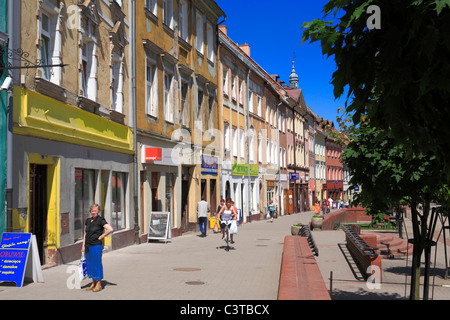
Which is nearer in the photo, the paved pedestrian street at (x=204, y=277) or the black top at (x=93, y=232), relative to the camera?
the paved pedestrian street at (x=204, y=277)

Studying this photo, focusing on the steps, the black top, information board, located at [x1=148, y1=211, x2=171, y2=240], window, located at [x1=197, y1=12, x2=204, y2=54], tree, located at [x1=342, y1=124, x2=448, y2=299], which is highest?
window, located at [x1=197, y1=12, x2=204, y2=54]

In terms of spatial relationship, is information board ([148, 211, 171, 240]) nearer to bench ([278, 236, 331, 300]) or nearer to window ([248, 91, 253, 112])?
bench ([278, 236, 331, 300])

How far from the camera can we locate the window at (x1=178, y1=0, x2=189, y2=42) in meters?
24.5

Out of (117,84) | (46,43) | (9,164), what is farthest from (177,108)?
(9,164)

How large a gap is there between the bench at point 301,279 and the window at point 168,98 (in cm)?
1145

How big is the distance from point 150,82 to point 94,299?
13.2m

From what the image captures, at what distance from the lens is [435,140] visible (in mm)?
4184

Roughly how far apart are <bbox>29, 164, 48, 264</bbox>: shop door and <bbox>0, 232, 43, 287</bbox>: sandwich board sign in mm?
2338

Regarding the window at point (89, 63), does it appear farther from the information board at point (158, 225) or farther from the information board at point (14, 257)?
the information board at point (14, 257)

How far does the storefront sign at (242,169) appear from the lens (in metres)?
33.6

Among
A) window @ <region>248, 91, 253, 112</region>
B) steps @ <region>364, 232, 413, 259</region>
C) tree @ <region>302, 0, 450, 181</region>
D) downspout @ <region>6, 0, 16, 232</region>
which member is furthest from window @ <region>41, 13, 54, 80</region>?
window @ <region>248, 91, 253, 112</region>

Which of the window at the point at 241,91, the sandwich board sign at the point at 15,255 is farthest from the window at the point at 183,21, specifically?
the sandwich board sign at the point at 15,255

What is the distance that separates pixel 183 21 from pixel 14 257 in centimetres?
1721
